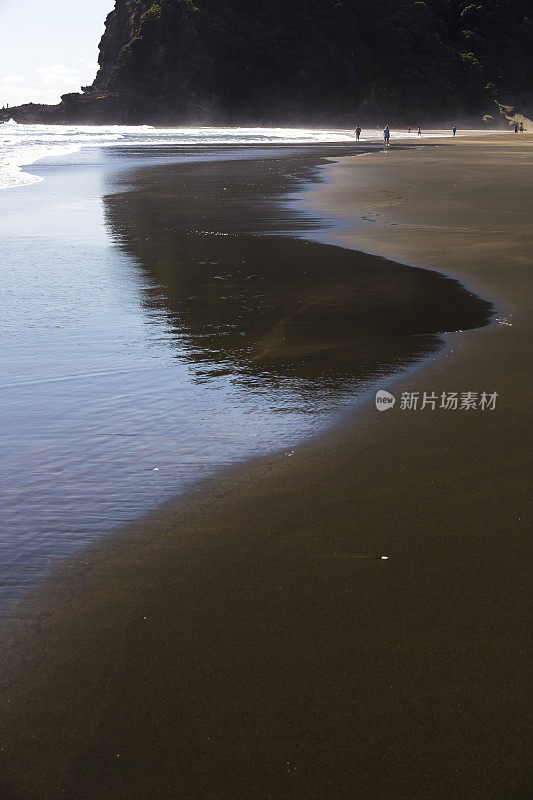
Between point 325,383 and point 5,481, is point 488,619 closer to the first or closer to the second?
point 5,481

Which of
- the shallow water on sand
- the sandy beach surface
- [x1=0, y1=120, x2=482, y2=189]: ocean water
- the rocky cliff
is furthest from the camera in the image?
the rocky cliff

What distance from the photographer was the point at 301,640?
104 inches

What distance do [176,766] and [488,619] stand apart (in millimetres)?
1175

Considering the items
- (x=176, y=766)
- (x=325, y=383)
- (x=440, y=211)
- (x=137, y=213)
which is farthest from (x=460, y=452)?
(x=137, y=213)

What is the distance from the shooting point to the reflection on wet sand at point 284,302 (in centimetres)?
586

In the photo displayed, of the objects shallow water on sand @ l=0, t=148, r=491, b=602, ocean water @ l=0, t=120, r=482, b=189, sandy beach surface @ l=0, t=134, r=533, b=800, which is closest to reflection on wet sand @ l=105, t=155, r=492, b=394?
shallow water on sand @ l=0, t=148, r=491, b=602

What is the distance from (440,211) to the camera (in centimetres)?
1401

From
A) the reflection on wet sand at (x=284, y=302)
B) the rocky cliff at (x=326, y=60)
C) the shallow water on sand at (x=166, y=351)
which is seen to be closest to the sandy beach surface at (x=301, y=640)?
the shallow water on sand at (x=166, y=351)

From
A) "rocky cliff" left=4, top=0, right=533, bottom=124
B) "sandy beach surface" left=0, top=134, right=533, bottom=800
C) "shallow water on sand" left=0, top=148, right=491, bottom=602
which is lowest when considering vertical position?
"sandy beach surface" left=0, top=134, right=533, bottom=800

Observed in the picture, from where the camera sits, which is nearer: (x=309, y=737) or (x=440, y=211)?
(x=309, y=737)

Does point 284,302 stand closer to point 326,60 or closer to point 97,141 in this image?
point 97,141

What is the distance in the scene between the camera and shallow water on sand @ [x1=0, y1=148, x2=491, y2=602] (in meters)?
3.85

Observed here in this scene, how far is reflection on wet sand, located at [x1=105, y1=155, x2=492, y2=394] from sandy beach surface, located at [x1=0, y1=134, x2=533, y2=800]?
1460mm

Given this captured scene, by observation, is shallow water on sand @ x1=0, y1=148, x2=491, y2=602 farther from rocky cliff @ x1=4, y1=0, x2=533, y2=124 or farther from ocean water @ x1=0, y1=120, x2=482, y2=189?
rocky cliff @ x1=4, y1=0, x2=533, y2=124
